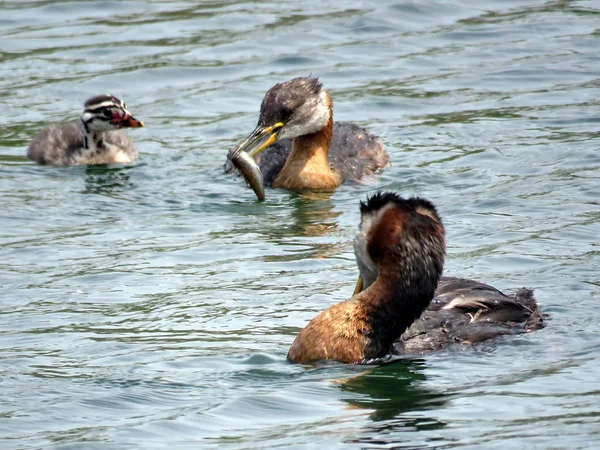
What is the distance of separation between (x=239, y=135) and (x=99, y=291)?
5406 millimetres

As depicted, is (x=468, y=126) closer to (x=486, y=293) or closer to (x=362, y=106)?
(x=362, y=106)

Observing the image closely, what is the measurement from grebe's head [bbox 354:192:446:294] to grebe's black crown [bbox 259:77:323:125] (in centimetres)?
505

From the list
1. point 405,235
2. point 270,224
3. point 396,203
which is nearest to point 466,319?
point 405,235

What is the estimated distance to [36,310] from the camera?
369 inches

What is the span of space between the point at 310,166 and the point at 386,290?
204 inches

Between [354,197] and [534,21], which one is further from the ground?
[534,21]

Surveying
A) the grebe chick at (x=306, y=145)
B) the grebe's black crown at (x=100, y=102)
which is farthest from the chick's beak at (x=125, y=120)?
the grebe chick at (x=306, y=145)

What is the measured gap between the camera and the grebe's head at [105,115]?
13.9m

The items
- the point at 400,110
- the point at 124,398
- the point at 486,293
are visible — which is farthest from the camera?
the point at 400,110

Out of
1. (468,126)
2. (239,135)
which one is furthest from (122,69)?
(468,126)

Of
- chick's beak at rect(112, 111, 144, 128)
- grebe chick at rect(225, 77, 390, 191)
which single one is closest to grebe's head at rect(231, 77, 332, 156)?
grebe chick at rect(225, 77, 390, 191)

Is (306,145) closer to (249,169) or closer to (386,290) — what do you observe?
(249,169)

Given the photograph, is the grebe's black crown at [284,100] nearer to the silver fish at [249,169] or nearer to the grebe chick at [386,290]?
the silver fish at [249,169]

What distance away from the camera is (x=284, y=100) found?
13.1 meters
